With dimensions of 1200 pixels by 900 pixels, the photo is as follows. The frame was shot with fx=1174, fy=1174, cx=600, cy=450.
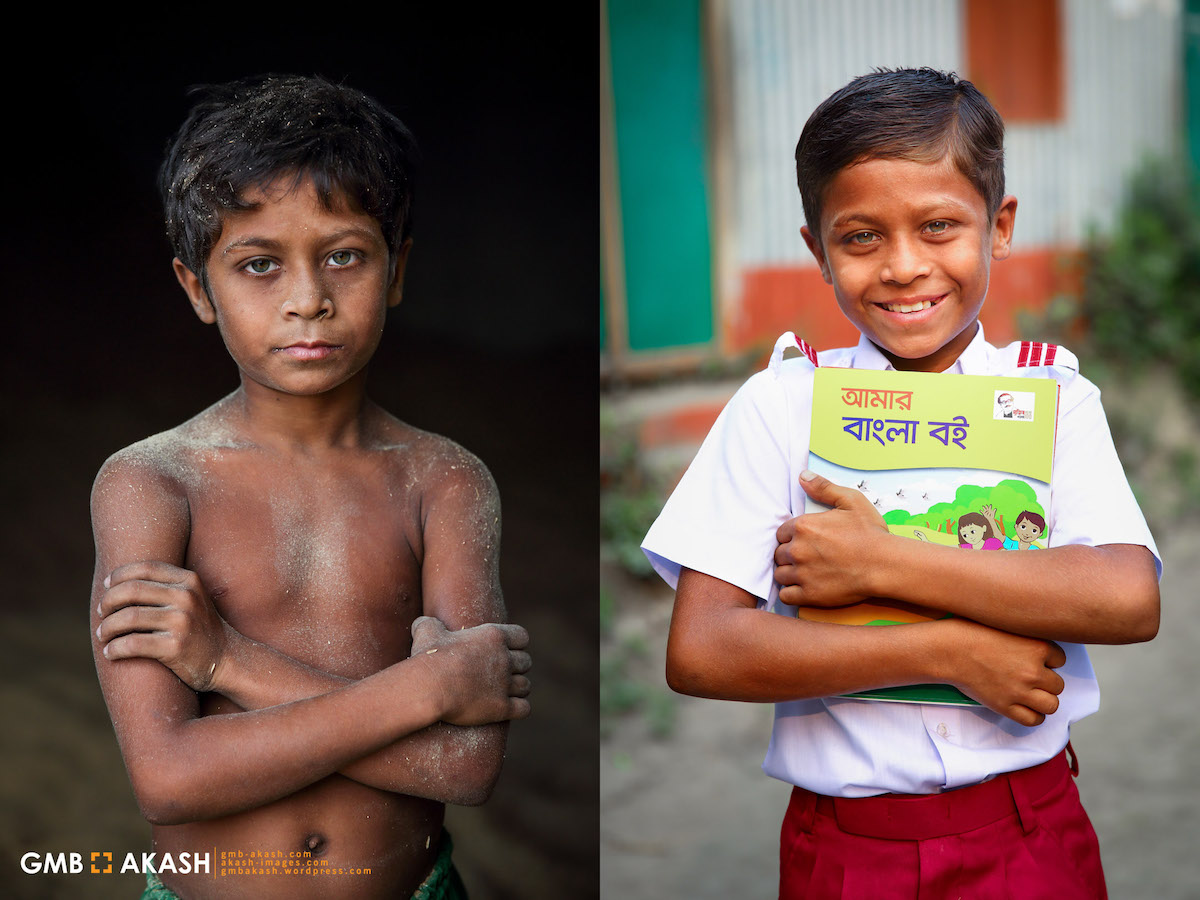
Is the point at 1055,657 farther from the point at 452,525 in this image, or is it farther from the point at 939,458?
the point at 452,525

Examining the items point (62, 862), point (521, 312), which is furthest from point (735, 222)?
point (62, 862)

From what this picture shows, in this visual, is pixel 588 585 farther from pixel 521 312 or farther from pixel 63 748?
pixel 63 748

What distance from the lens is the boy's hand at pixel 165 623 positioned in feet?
5.10

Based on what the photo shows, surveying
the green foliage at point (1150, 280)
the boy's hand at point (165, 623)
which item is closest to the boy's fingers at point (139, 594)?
the boy's hand at point (165, 623)

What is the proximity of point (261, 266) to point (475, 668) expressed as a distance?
0.66 m

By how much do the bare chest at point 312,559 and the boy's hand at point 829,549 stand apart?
57 centimetres

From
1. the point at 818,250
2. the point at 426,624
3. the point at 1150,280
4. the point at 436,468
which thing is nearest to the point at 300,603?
the point at 426,624

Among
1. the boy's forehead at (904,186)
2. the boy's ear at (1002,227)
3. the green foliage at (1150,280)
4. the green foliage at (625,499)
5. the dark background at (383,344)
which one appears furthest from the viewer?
the green foliage at (1150,280)

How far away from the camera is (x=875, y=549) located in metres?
1.51

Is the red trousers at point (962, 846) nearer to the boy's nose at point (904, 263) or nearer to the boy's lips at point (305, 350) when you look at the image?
the boy's nose at point (904, 263)

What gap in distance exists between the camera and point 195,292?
1777 millimetres

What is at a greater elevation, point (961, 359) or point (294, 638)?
point (961, 359)

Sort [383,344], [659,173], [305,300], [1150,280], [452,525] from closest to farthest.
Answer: [305,300] < [452,525] < [383,344] < [659,173] < [1150,280]

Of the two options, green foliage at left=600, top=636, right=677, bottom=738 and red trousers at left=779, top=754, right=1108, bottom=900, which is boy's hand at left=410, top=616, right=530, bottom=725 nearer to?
red trousers at left=779, top=754, right=1108, bottom=900
